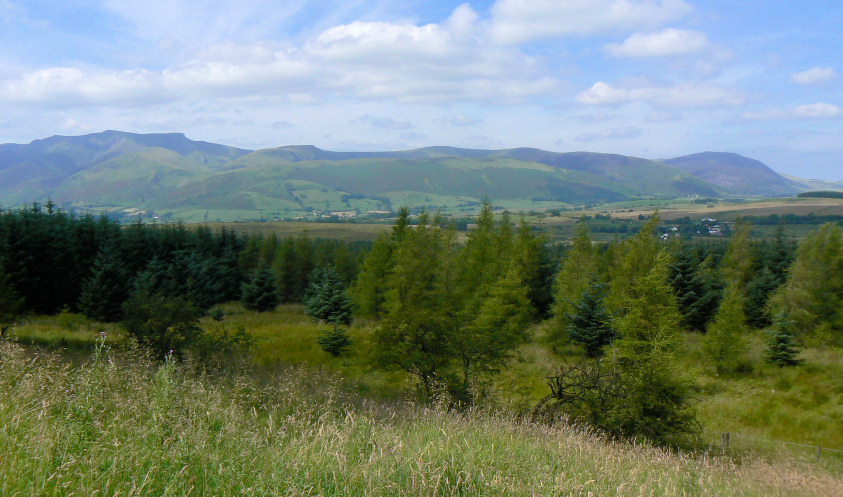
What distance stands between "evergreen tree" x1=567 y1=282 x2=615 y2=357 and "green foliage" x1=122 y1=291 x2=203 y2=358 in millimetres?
20891

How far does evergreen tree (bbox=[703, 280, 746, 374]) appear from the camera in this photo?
24.9 metres

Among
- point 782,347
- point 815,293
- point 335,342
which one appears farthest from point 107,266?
point 815,293

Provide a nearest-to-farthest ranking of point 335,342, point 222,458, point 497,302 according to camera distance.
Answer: point 222,458 < point 335,342 < point 497,302

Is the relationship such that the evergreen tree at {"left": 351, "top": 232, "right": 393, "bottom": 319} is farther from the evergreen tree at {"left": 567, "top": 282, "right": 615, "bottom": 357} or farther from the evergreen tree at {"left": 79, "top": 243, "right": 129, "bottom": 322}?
the evergreen tree at {"left": 79, "top": 243, "right": 129, "bottom": 322}

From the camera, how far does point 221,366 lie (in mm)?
12789

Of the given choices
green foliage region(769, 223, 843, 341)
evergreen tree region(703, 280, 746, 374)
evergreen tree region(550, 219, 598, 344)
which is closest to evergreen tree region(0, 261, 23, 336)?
evergreen tree region(550, 219, 598, 344)

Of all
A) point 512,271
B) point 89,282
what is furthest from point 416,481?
point 89,282

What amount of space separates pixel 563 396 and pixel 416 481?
981 centimetres

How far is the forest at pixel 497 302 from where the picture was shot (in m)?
14.2

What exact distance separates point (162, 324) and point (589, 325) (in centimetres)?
2274

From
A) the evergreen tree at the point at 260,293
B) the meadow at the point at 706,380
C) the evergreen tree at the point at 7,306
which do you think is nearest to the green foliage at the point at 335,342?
the meadow at the point at 706,380

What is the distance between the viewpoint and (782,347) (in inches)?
992

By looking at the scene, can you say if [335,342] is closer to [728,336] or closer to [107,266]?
[107,266]

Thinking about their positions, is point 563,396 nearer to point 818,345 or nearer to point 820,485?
point 820,485
